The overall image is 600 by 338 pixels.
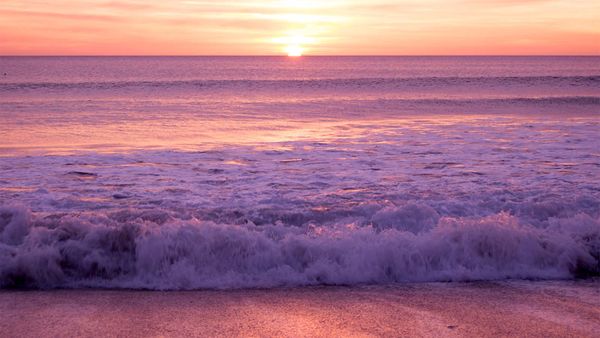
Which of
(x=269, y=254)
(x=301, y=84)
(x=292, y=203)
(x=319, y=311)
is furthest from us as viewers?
(x=301, y=84)

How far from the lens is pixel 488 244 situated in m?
5.79

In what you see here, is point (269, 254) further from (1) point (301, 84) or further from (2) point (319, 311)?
(1) point (301, 84)

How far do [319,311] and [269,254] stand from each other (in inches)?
47.4

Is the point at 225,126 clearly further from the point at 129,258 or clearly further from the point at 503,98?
the point at 503,98

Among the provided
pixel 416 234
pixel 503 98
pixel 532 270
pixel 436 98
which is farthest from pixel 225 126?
pixel 503 98

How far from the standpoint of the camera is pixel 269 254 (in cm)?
559

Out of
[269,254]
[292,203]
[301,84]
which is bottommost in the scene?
[301,84]

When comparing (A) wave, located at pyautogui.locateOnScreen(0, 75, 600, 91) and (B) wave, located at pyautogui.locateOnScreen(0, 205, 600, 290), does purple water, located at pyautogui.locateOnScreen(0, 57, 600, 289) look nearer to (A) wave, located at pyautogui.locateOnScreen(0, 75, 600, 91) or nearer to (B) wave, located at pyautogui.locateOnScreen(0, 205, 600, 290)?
(B) wave, located at pyautogui.locateOnScreen(0, 205, 600, 290)

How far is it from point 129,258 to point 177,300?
Answer: 1.03m

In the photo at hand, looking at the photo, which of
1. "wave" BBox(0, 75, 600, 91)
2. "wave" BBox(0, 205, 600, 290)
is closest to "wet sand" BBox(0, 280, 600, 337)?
"wave" BBox(0, 205, 600, 290)

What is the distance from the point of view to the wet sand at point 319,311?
13.6 ft

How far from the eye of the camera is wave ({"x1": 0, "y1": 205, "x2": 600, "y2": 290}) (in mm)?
5227

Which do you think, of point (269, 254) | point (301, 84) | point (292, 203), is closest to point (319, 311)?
point (269, 254)

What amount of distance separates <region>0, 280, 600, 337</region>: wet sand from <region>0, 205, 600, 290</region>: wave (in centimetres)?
23
